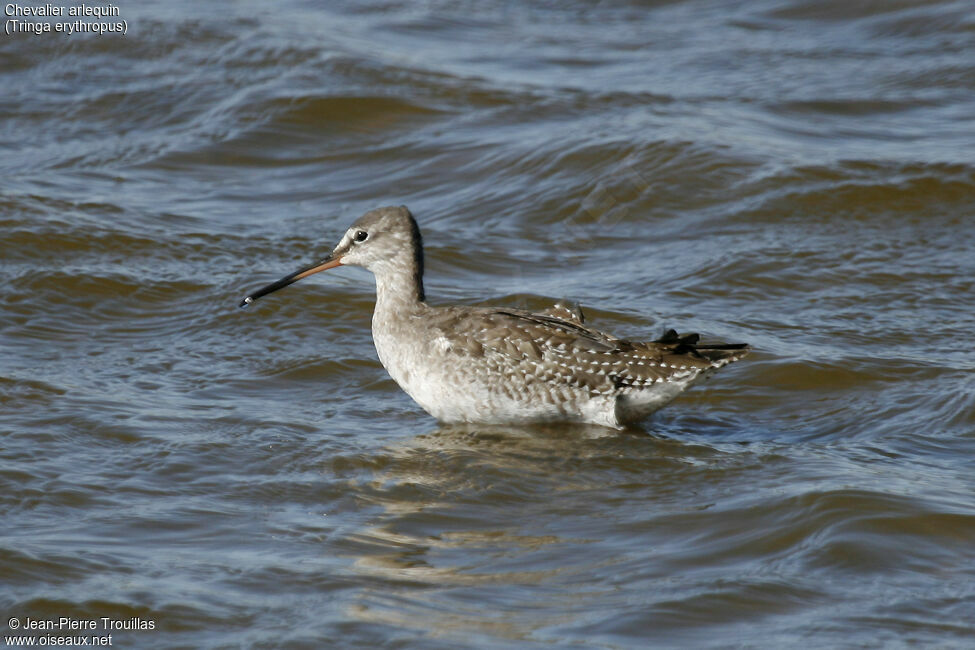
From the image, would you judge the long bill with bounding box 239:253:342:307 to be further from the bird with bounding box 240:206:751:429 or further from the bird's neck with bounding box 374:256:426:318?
the bird with bounding box 240:206:751:429

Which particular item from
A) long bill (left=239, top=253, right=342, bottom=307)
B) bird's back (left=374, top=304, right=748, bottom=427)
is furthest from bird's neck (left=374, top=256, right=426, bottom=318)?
bird's back (left=374, top=304, right=748, bottom=427)

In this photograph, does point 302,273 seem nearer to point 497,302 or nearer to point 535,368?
point 535,368

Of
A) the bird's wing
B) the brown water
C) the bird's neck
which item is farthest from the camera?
the bird's neck

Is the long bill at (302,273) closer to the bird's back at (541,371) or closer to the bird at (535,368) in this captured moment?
the bird at (535,368)

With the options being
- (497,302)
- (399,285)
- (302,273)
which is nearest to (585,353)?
(399,285)

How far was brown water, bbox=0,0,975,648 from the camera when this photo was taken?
5891 millimetres

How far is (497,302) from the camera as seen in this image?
9492mm

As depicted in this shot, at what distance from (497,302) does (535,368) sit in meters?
1.94

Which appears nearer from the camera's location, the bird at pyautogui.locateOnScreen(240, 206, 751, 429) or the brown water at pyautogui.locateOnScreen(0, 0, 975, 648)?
Answer: the brown water at pyautogui.locateOnScreen(0, 0, 975, 648)

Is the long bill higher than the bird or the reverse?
higher

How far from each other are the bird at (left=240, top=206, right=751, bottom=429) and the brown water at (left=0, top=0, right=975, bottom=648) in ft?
0.70

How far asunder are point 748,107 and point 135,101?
5629 mm

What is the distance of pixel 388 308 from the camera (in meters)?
8.12

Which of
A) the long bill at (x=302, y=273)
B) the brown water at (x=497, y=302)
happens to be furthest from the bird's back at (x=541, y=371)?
the long bill at (x=302, y=273)
